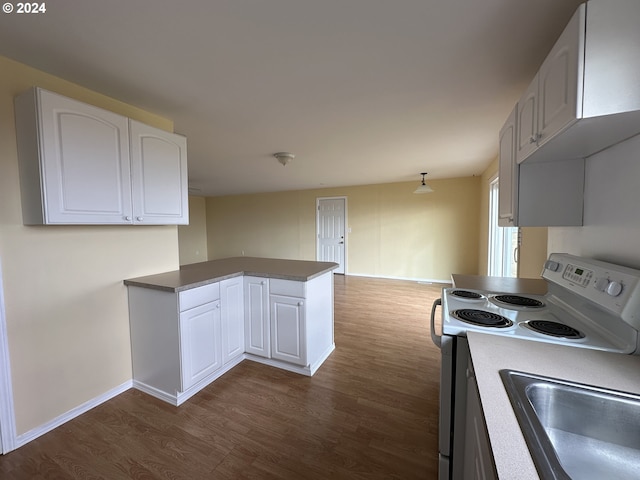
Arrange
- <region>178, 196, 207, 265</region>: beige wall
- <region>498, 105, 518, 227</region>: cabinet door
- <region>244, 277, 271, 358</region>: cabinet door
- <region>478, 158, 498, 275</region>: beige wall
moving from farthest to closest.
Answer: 1. <region>178, 196, 207, 265</region>: beige wall
2. <region>478, 158, 498, 275</region>: beige wall
3. <region>244, 277, 271, 358</region>: cabinet door
4. <region>498, 105, 518, 227</region>: cabinet door

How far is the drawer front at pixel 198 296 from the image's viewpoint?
178cm

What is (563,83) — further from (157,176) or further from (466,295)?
(157,176)

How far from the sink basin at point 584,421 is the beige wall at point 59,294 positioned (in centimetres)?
234

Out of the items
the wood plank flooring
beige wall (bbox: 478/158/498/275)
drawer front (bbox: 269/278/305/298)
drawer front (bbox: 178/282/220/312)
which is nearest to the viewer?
the wood plank flooring

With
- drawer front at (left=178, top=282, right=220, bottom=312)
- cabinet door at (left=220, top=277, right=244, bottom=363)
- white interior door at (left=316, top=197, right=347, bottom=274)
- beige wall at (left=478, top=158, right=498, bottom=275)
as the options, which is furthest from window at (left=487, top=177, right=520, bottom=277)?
drawer front at (left=178, top=282, right=220, bottom=312)

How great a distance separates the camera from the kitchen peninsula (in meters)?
1.83

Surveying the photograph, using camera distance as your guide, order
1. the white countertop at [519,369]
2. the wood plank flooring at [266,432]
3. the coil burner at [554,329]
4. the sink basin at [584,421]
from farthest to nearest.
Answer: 1. the wood plank flooring at [266,432]
2. the coil burner at [554,329]
3. the sink basin at [584,421]
4. the white countertop at [519,369]

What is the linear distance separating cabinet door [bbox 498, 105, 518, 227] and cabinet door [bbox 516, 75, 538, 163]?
85mm

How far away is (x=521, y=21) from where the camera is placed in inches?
45.1

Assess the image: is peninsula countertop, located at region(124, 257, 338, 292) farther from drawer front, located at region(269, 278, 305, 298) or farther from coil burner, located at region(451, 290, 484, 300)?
coil burner, located at region(451, 290, 484, 300)

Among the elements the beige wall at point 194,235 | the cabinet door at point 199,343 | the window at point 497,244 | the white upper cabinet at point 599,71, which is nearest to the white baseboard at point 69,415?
the cabinet door at point 199,343

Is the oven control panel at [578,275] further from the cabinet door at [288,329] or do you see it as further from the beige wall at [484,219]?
the beige wall at [484,219]

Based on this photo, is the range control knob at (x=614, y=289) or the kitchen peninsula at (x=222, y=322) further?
the kitchen peninsula at (x=222, y=322)

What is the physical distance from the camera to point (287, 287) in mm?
2121
